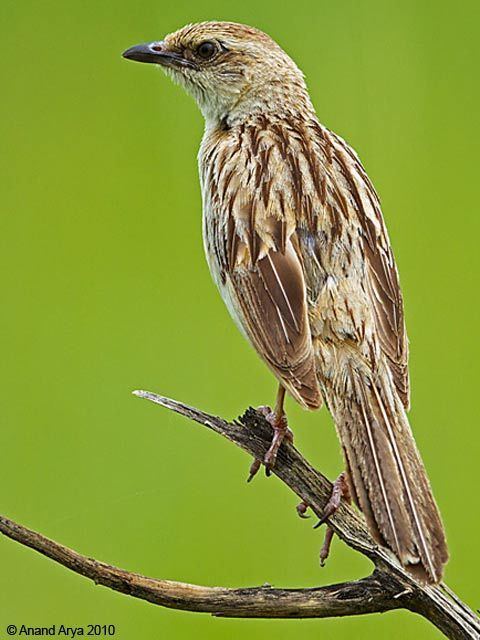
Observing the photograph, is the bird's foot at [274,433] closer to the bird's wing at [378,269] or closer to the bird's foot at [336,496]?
the bird's foot at [336,496]

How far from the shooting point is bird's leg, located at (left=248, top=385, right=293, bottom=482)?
2318 millimetres

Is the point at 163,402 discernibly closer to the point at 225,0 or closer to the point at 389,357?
the point at 389,357

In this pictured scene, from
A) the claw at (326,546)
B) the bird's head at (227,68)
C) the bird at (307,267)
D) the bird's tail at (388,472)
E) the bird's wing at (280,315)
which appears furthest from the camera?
the bird's head at (227,68)

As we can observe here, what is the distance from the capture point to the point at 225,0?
4066 millimetres

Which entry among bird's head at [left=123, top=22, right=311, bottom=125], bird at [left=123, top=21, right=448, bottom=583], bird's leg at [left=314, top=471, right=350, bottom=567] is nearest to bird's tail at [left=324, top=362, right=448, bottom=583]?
bird at [left=123, top=21, right=448, bottom=583]

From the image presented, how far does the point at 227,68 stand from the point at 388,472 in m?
1.48

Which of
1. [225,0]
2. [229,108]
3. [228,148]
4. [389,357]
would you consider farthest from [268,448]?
[225,0]

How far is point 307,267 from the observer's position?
2.44 meters

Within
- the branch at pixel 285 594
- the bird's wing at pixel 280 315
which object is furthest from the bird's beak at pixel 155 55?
the branch at pixel 285 594

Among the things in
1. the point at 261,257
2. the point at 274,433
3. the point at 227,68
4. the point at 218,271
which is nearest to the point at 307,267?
the point at 261,257

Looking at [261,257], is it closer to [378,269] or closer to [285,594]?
[378,269]

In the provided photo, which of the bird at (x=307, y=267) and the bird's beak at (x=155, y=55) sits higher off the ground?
the bird's beak at (x=155, y=55)

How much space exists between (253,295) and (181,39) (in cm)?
101

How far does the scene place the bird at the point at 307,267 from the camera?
6.78 ft
